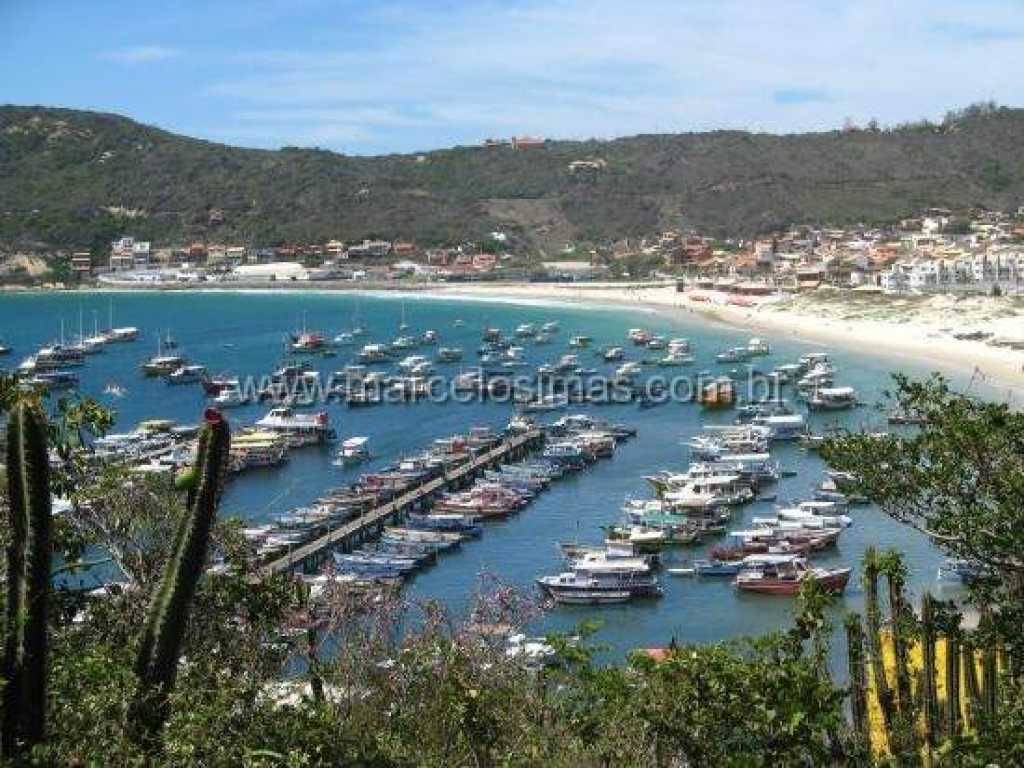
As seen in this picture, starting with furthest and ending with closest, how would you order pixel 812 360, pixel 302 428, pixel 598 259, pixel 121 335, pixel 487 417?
pixel 598 259 → pixel 121 335 → pixel 812 360 → pixel 487 417 → pixel 302 428

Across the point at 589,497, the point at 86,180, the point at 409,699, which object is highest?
the point at 86,180

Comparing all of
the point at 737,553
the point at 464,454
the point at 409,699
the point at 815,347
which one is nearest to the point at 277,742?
the point at 409,699

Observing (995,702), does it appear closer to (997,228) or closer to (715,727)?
(715,727)

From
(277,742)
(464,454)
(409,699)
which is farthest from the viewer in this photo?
(464,454)

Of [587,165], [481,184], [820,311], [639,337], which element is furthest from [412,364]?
[587,165]

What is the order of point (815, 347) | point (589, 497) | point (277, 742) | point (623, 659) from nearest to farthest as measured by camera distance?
point (277, 742) < point (623, 659) < point (589, 497) < point (815, 347)

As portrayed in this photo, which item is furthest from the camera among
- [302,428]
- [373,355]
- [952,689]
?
[373,355]

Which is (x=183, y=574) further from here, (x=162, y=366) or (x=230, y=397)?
(x=162, y=366)

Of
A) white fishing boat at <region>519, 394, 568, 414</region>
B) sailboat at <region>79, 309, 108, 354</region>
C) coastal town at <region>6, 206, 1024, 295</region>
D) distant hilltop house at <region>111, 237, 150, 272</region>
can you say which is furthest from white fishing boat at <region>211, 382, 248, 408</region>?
distant hilltop house at <region>111, 237, 150, 272</region>
